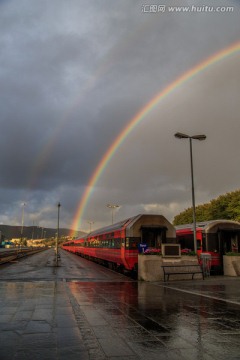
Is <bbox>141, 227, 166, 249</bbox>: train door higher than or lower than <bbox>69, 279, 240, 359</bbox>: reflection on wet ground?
higher

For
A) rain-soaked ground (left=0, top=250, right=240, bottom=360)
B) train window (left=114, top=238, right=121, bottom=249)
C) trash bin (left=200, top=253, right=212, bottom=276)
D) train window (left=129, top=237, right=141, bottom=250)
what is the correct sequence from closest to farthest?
rain-soaked ground (left=0, top=250, right=240, bottom=360), trash bin (left=200, top=253, right=212, bottom=276), train window (left=129, top=237, right=141, bottom=250), train window (left=114, top=238, right=121, bottom=249)

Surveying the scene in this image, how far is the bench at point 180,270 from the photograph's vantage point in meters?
19.9

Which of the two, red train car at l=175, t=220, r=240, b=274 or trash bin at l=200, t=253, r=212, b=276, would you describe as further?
red train car at l=175, t=220, r=240, b=274

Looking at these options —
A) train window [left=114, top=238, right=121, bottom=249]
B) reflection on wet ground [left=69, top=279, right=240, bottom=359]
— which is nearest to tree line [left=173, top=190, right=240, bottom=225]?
train window [left=114, top=238, right=121, bottom=249]

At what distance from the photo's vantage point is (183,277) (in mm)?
20422

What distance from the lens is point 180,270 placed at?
800 inches

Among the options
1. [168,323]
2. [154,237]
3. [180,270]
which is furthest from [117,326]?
[154,237]

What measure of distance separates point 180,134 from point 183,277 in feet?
34.0

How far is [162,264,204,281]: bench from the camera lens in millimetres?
19891

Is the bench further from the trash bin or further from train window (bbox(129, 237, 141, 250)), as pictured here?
train window (bbox(129, 237, 141, 250))

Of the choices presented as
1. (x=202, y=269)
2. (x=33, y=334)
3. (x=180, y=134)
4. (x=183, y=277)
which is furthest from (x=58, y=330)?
(x=180, y=134)

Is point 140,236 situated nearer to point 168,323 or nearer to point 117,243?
point 117,243

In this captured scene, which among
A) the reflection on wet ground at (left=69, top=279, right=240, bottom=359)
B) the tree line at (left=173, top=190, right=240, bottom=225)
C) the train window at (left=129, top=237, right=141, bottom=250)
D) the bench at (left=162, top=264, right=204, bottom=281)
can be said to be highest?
the tree line at (left=173, top=190, right=240, bottom=225)

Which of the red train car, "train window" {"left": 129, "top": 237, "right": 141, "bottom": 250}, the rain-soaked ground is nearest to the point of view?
the rain-soaked ground
